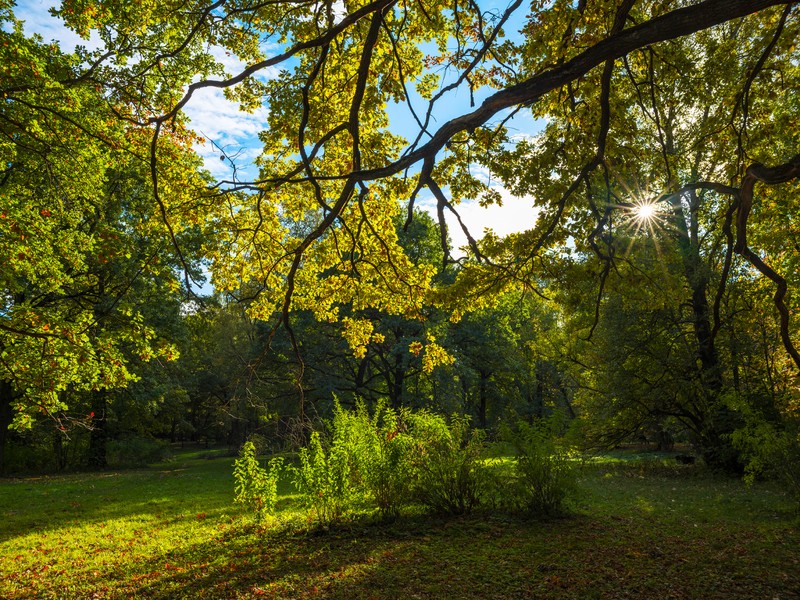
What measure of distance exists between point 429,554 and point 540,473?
7.94ft

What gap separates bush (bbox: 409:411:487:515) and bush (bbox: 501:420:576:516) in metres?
0.58

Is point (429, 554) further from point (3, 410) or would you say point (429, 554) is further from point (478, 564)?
point (3, 410)

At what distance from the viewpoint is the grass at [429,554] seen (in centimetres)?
502

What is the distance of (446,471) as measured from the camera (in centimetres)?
767

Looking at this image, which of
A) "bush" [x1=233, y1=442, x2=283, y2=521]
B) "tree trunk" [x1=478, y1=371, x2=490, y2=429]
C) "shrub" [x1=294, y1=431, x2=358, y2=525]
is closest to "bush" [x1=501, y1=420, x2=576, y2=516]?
"shrub" [x1=294, y1=431, x2=358, y2=525]

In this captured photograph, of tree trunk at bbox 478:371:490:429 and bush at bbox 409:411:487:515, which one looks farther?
tree trunk at bbox 478:371:490:429

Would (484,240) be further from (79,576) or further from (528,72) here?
(79,576)

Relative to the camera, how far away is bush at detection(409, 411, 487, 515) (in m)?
7.69

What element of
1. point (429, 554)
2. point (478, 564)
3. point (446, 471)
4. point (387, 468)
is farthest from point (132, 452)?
point (478, 564)

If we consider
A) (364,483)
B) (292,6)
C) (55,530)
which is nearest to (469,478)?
(364,483)

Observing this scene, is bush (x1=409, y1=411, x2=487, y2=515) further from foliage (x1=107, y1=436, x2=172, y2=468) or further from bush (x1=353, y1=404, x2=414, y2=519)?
foliage (x1=107, y1=436, x2=172, y2=468)

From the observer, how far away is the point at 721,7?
2.89 metres

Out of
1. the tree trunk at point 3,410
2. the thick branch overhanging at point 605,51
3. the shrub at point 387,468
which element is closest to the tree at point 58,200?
the shrub at point 387,468

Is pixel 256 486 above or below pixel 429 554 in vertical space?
above
